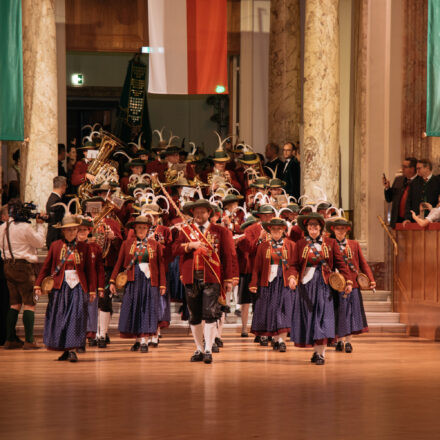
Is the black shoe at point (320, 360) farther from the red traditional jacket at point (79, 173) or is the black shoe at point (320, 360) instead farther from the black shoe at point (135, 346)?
the red traditional jacket at point (79, 173)

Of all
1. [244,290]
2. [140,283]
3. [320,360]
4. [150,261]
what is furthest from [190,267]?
[244,290]

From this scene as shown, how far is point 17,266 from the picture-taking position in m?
13.5

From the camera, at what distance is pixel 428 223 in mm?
14984

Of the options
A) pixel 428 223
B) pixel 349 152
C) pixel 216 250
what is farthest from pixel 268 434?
pixel 349 152

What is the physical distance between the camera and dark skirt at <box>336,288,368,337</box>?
42.9 feet

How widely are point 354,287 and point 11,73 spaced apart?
5.48m

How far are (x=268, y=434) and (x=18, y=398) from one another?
2.68m

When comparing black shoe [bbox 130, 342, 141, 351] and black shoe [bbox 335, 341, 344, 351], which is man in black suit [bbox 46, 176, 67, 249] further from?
black shoe [bbox 335, 341, 344, 351]

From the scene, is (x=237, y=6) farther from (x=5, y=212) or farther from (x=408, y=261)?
(x=5, y=212)

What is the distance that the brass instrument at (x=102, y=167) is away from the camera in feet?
53.5

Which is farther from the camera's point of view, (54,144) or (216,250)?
(54,144)

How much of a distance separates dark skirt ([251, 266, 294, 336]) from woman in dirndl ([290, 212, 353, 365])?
1221 mm

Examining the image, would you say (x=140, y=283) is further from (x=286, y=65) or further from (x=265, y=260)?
(x=286, y=65)

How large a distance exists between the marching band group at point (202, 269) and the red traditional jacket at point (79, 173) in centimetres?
62
